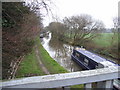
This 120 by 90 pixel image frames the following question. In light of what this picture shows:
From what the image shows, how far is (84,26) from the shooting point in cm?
2405

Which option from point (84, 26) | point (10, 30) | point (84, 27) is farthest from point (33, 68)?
point (84, 27)

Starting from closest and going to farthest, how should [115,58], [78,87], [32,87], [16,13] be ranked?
[32,87]
[78,87]
[16,13]
[115,58]

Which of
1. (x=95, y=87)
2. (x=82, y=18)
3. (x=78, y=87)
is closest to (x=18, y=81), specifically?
(x=78, y=87)

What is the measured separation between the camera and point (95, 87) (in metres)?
1.23

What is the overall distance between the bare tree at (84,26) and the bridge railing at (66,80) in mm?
22538

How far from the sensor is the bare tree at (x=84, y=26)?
2328 cm

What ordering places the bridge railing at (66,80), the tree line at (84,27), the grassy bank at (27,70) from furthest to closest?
1. the tree line at (84,27)
2. the grassy bank at (27,70)
3. the bridge railing at (66,80)

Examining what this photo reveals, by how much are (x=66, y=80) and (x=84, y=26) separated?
78.5ft

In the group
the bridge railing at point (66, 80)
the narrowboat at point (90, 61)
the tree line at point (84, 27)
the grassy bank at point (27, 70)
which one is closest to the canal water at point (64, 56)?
the narrowboat at point (90, 61)

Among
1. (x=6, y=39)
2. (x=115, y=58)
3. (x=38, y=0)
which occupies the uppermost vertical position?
(x=38, y=0)

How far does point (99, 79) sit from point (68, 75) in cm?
34

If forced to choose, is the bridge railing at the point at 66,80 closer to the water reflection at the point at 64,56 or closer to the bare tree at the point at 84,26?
the water reflection at the point at 64,56

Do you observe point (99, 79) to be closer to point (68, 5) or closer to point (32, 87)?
point (32, 87)

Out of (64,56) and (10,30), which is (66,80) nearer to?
(10,30)
